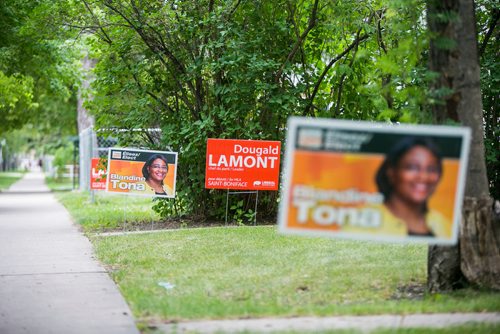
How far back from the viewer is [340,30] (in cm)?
1373

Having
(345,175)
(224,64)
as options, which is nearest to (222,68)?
(224,64)

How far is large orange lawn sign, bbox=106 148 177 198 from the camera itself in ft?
46.5

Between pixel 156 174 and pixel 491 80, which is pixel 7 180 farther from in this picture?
pixel 491 80

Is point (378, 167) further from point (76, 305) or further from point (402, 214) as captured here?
point (76, 305)

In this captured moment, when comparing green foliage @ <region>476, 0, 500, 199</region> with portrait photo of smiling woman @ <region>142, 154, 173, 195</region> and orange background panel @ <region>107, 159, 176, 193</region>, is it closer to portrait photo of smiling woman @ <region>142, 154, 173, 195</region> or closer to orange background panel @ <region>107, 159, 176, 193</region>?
portrait photo of smiling woman @ <region>142, 154, 173, 195</region>

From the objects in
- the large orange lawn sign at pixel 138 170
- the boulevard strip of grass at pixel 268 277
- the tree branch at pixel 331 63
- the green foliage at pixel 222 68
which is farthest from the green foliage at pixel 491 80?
the large orange lawn sign at pixel 138 170

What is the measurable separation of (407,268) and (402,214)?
2846 millimetres

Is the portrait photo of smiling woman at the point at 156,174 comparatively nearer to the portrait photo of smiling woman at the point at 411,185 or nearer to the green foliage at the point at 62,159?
the portrait photo of smiling woman at the point at 411,185

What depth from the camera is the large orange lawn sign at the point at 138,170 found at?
14.2 metres

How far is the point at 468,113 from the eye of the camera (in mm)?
7512

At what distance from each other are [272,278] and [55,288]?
2.50m

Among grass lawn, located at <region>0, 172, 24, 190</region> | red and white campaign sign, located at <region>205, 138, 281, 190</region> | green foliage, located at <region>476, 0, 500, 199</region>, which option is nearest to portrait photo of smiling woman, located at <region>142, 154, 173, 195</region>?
red and white campaign sign, located at <region>205, 138, 281, 190</region>

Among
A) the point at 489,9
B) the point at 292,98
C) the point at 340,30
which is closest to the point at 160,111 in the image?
the point at 292,98

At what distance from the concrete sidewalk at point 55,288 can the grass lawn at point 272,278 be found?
0.27 meters
